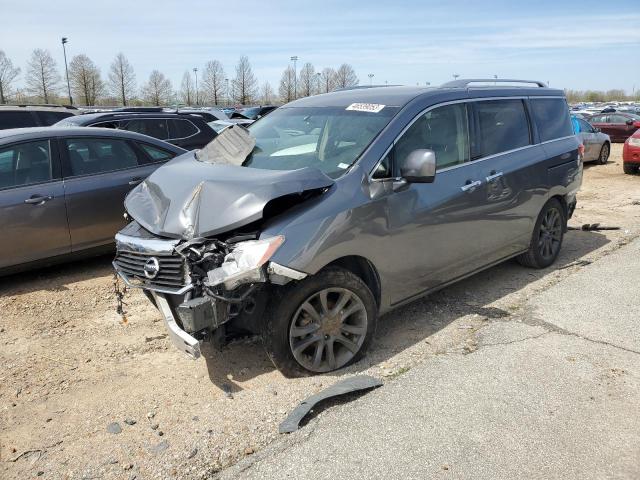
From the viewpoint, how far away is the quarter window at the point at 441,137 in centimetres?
423

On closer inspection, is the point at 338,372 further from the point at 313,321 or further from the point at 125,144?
the point at 125,144

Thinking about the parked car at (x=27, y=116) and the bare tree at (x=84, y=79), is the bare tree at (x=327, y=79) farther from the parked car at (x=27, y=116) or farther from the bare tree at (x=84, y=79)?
the parked car at (x=27, y=116)

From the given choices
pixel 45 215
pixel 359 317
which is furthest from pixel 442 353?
pixel 45 215

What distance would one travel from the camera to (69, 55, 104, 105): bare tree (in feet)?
182

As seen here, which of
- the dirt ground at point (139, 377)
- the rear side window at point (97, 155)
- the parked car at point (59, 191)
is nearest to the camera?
the dirt ground at point (139, 377)

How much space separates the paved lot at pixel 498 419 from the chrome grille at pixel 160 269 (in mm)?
1182

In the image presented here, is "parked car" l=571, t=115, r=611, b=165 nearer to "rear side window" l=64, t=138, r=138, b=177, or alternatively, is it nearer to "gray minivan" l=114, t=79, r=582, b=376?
"gray minivan" l=114, t=79, r=582, b=376

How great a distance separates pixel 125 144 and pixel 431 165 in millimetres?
3991

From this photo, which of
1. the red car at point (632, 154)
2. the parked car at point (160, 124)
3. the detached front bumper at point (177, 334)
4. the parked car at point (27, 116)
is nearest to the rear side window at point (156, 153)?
the parked car at point (160, 124)

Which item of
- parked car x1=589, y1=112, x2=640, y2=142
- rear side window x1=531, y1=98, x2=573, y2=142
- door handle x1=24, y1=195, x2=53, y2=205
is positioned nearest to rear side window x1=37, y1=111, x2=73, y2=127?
door handle x1=24, y1=195, x2=53, y2=205

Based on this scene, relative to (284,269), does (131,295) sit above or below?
below

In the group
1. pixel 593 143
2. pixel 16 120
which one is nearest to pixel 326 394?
pixel 16 120

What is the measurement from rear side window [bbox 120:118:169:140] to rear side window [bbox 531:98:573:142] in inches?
237

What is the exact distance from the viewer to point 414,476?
2768 millimetres
